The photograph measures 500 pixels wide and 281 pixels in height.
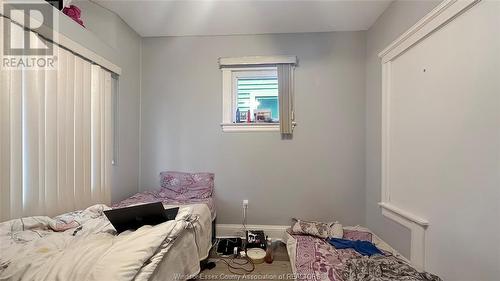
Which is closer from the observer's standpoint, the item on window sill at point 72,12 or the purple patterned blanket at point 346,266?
the purple patterned blanket at point 346,266

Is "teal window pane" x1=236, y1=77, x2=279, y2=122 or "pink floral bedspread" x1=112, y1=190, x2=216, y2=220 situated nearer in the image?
"pink floral bedspread" x1=112, y1=190, x2=216, y2=220

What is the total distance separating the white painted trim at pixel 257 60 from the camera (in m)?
2.65

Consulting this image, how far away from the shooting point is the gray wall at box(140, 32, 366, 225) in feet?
8.85

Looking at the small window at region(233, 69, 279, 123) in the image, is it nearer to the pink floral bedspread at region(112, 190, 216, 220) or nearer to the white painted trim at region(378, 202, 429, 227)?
the pink floral bedspread at region(112, 190, 216, 220)

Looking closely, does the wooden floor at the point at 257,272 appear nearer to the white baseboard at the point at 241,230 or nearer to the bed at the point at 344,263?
the bed at the point at 344,263

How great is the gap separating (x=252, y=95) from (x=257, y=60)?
1.39 feet

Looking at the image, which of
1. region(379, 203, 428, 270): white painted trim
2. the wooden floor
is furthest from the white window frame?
region(379, 203, 428, 270): white painted trim

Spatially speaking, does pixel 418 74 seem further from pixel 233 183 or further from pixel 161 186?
pixel 161 186

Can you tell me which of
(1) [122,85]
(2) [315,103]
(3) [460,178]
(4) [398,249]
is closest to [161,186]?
(1) [122,85]

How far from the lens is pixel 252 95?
9.39 feet

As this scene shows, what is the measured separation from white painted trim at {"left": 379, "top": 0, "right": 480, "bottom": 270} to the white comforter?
A: 1.77 metres

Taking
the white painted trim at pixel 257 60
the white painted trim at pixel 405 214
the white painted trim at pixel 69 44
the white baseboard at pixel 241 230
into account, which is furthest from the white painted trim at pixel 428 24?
the white painted trim at pixel 69 44

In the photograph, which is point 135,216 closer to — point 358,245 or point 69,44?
point 69,44
